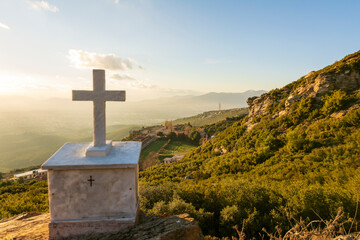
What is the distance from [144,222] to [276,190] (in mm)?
5028

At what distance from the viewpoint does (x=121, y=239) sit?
4117 millimetres

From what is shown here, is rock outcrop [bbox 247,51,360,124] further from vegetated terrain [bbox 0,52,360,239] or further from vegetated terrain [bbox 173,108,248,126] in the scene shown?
vegetated terrain [bbox 173,108,248,126]

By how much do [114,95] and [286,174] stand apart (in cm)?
1020

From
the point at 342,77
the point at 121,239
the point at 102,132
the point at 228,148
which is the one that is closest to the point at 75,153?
the point at 102,132

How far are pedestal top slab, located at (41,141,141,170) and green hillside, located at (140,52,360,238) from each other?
2.78 m

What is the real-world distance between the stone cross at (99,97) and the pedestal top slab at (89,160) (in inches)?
19.8

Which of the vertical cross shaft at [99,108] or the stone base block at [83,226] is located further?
the vertical cross shaft at [99,108]

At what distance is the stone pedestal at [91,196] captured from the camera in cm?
431

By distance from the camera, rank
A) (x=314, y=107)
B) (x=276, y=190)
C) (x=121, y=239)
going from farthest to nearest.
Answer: (x=314, y=107) → (x=276, y=190) → (x=121, y=239)

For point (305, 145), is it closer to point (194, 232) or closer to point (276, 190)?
point (276, 190)

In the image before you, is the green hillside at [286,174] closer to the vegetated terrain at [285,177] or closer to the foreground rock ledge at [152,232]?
the vegetated terrain at [285,177]

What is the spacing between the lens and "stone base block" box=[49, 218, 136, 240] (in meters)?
4.35

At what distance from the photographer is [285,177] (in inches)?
393

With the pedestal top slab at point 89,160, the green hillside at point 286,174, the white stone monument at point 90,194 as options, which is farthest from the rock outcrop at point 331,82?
the white stone monument at point 90,194
